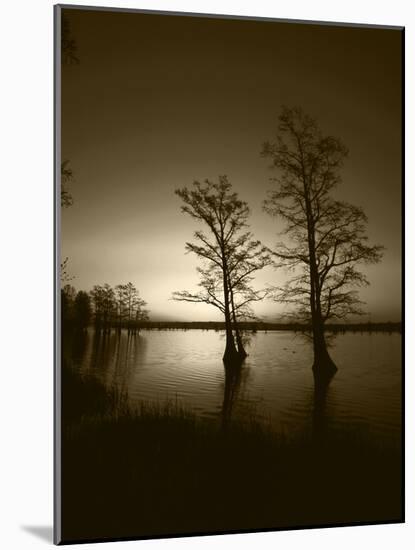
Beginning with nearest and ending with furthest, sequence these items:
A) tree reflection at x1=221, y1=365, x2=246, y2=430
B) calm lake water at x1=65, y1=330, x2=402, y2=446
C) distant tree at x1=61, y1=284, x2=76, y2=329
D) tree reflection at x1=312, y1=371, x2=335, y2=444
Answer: distant tree at x1=61, y1=284, x2=76, y2=329 → calm lake water at x1=65, y1=330, x2=402, y2=446 → tree reflection at x1=221, y1=365, x2=246, y2=430 → tree reflection at x1=312, y1=371, x2=335, y2=444

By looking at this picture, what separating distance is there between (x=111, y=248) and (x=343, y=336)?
1952 millimetres

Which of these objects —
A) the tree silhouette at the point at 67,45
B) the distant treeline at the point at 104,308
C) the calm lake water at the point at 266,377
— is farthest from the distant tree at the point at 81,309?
the tree silhouette at the point at 67,45

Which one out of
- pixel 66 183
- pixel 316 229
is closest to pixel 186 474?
pixel 316 229

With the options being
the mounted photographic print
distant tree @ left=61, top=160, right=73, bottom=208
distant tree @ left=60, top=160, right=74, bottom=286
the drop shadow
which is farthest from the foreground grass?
distant tree @ left=61, top=160, right=73, bottom=208

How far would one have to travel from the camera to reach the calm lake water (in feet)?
23.7

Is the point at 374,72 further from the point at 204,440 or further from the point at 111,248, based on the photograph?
the point at 204,440

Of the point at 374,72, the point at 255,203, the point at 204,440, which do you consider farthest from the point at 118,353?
the point at 374,72

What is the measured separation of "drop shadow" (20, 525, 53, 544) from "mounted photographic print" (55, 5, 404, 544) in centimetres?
25

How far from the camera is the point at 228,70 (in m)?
7.57

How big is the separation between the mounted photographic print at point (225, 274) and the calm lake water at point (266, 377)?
15 millimetres

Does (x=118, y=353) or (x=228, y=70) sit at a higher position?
(x=228, y=70)

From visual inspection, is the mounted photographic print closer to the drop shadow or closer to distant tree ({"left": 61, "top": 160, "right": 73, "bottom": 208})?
distant tree ({"left": 61, "top": 160, "right": 73, "bottom": 208})

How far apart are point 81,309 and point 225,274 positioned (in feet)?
3.73

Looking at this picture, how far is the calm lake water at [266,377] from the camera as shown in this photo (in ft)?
23.7
